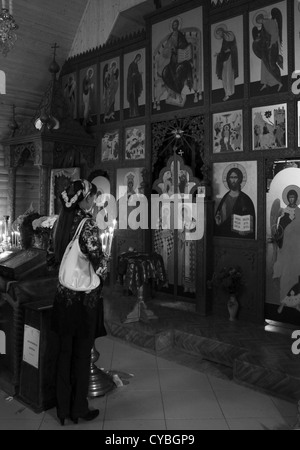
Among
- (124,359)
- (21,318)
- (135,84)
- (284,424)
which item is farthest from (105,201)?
(284,424)

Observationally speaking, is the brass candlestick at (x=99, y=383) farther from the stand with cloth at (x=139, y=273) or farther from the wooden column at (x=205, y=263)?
the wooden column at (x=205, y=263)

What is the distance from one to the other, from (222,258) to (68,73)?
545 cm

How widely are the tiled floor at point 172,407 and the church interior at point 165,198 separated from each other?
0.02m

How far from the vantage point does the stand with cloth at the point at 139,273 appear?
19.1 feet

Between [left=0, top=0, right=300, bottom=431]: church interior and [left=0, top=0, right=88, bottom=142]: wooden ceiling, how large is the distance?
3 cm

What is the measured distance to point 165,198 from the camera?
7371 mm

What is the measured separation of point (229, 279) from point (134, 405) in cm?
267

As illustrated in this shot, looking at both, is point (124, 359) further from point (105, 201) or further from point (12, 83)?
point (12, 83)

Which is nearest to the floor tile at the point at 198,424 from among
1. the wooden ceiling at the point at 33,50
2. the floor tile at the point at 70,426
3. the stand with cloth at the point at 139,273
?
the floor tile at the point at 70,426

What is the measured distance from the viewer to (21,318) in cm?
394

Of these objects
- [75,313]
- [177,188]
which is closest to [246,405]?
[75,313]

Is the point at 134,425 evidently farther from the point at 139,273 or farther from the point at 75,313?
the point at 139,273

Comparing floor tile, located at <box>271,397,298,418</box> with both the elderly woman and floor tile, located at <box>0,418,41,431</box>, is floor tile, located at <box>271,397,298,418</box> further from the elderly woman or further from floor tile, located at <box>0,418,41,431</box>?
floor tile, located at <box>0,418,41,431</box>

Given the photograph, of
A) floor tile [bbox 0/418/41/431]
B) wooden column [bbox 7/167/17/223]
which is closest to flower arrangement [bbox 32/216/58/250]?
floor tile [bbox 0/418/41/431]
